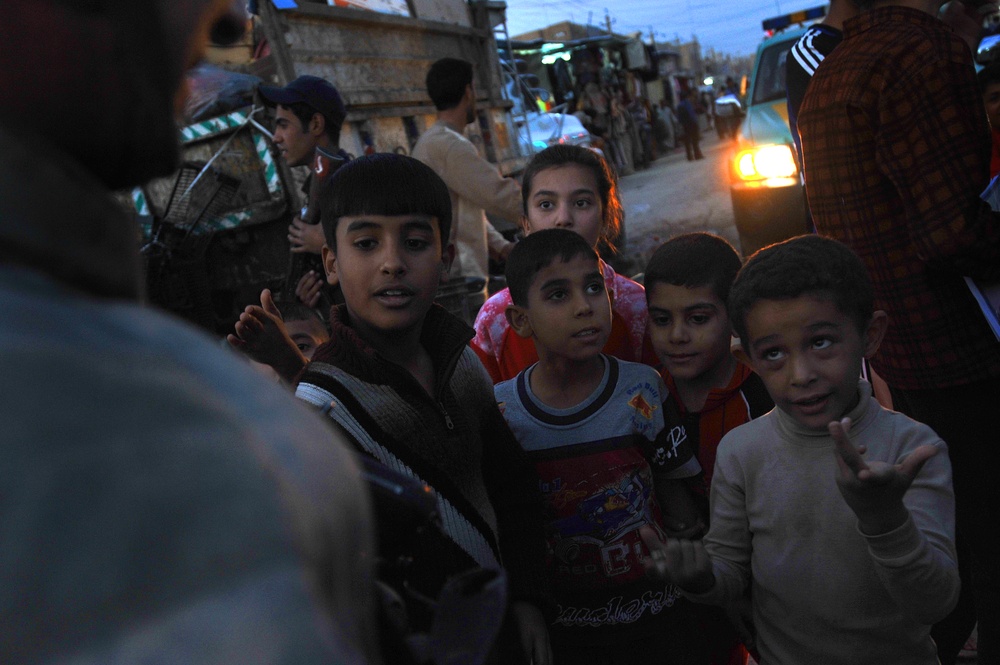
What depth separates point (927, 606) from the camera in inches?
50.6

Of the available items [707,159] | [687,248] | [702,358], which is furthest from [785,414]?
[707,159]

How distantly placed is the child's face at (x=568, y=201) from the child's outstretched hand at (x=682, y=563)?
4.83ft

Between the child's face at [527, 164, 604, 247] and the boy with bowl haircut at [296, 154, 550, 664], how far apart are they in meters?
0.88

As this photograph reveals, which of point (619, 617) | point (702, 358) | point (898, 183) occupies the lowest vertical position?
point (619, 617)

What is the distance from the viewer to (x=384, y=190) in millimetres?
1697

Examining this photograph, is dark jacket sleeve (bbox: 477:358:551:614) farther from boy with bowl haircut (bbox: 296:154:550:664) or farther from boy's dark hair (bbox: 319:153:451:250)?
boy's dark hair (bbox: 319:153:451:250)

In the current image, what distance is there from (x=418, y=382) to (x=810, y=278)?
88 cm

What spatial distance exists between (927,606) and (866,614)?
0.13 meters

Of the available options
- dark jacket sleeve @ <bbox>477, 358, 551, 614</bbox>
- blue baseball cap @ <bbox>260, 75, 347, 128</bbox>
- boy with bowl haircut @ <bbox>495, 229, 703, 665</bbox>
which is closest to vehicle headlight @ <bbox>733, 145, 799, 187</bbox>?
blue baseball cap @ <bbox>260, 75, 347, 128</bbox>

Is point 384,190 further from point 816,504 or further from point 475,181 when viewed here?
point 475,181

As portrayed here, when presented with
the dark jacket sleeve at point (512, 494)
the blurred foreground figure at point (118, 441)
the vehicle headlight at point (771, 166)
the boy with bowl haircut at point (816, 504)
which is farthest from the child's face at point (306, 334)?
the vehicle headlight at point (771, 166)

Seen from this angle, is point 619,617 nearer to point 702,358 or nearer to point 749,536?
point 749,536

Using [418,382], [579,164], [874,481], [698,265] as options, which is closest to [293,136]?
[579,164]

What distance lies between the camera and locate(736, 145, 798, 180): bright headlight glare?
539cm
